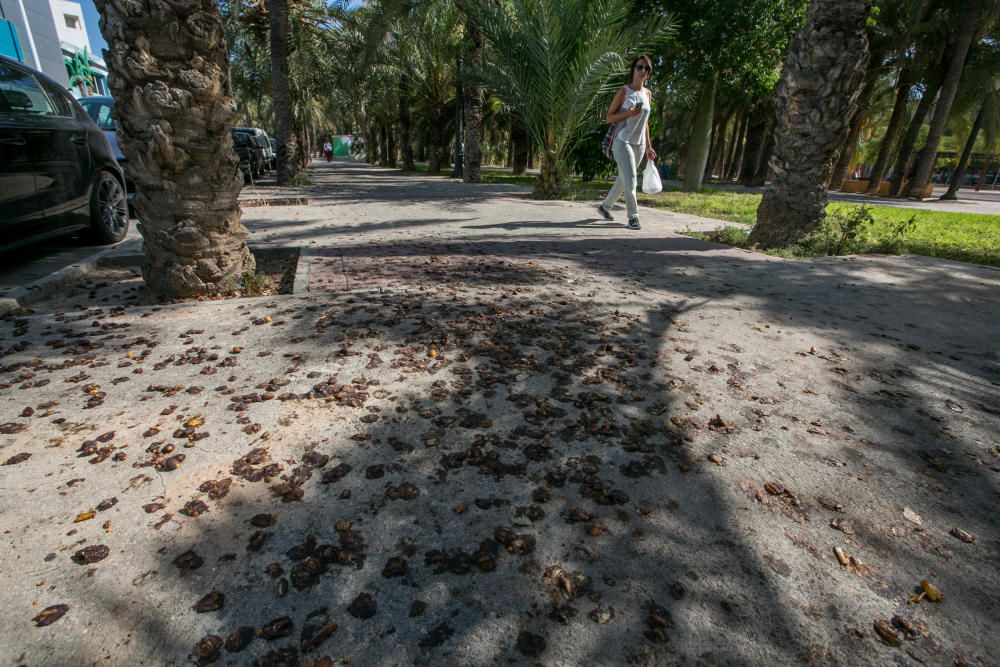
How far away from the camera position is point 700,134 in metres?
14.0

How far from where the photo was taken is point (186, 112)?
3574mm

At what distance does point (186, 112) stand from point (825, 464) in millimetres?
4560

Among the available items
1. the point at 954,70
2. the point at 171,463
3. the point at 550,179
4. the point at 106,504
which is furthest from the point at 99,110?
the point at 954,70

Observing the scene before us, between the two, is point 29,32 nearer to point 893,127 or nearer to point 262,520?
point 262,520

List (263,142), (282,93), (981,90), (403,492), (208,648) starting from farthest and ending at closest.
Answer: (263,142) < (981,90) < (282,93) < (403,492) < (208,648)

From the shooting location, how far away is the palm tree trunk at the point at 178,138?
3.43 meters

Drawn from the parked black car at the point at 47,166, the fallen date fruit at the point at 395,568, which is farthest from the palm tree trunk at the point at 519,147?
the fallen date fruit at the point at 395,568

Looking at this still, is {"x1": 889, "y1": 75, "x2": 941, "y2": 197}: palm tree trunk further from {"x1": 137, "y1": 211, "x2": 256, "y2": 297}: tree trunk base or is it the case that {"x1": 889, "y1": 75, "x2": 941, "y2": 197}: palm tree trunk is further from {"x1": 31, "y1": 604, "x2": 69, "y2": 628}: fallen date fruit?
{"x1": 31, "y1": 604, "x2": 69, "y2": 628}: fallen date fruit

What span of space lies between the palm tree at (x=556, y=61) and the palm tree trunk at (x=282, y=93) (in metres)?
5.34

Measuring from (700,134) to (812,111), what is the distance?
29.3 ft

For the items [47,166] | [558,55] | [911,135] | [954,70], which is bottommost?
[47,166]

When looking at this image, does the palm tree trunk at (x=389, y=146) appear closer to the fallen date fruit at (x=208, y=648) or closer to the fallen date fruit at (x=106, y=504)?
the fallen date fruit at (x=106, y=504)

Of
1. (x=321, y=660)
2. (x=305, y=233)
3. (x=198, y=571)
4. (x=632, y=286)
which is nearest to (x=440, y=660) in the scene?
(x=321, y=660)

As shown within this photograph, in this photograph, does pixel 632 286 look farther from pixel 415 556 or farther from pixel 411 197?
pixel 411 197
